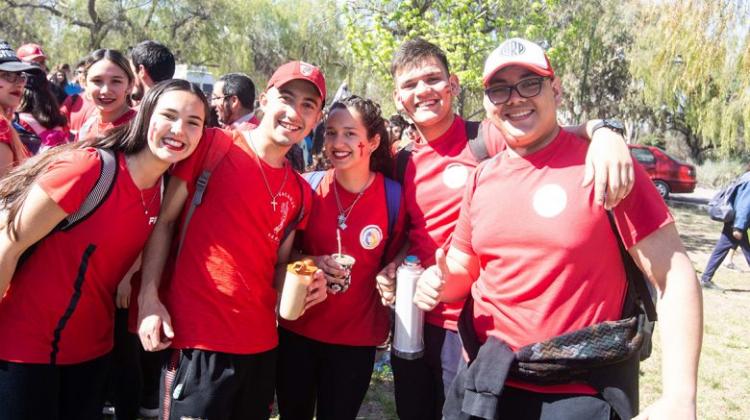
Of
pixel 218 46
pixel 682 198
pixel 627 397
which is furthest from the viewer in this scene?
pixel 218 46

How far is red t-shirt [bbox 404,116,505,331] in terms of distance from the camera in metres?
2.66

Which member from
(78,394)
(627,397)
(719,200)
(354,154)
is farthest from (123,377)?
(719,200)

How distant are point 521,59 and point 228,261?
1.43 meters

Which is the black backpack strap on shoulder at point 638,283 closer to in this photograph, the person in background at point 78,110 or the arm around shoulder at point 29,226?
the arm around shoulder at point 29,226

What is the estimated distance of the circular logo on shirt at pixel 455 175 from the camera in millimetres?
2701

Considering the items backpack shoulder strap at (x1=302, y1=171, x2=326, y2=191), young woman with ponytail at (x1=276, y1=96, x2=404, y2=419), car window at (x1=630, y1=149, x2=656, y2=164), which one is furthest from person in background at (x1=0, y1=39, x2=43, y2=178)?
car window at (x1=630, y1=149, x2=656, y2=164)

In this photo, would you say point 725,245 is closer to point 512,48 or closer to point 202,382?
point 512,48

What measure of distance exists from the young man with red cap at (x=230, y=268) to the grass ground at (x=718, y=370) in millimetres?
1944

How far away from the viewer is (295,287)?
2309 mm

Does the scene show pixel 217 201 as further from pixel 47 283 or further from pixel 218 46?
pixel 218 46

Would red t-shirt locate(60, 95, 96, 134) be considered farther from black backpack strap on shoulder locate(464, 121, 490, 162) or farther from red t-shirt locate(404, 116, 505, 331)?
black backpack strap on shoulder locate(464, 121, 490, 162)

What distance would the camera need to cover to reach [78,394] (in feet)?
7.55

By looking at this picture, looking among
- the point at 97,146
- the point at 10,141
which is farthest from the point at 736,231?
the point at 10,141

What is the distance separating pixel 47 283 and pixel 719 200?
8.41 metres
